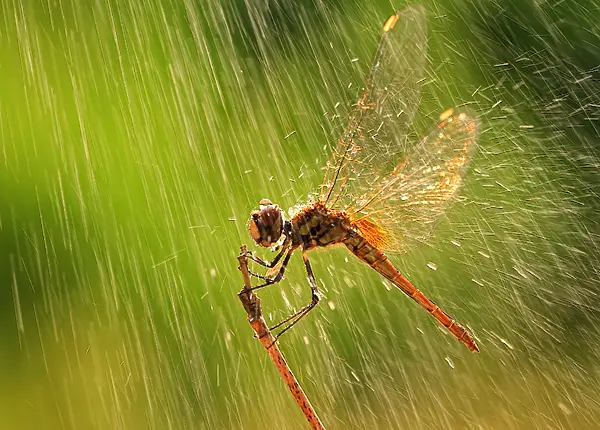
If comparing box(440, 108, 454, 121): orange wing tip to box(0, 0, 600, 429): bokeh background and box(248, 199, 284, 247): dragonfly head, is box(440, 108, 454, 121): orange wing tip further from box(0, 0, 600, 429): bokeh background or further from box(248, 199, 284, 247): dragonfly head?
box(0, 0, 600, 429): bokeh background

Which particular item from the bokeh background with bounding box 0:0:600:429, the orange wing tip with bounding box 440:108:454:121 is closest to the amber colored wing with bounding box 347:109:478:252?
the orange wing tip with bounding box 440:108:454:121

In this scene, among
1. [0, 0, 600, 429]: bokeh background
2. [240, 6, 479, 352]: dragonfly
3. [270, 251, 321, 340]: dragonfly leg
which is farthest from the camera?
[0, 0, 600, 429]: bokeh background

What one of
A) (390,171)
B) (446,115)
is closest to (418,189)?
(390,171)

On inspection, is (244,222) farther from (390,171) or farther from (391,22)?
(391,22)

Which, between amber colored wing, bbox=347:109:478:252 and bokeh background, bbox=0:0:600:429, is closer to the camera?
amber colored wing, bbox=347:109:478:252

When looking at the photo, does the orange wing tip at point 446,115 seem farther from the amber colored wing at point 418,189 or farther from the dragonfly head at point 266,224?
the dragonfly head at point 266,224

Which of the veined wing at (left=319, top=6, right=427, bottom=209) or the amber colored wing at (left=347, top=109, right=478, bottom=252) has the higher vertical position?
the veined wing at (left=319, top=6, right=427, bottom=209)

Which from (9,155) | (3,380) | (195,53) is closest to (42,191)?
(9,155)

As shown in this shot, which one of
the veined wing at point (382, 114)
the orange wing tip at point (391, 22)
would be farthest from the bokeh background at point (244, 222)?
the orange wing tip at point (391, 22)
